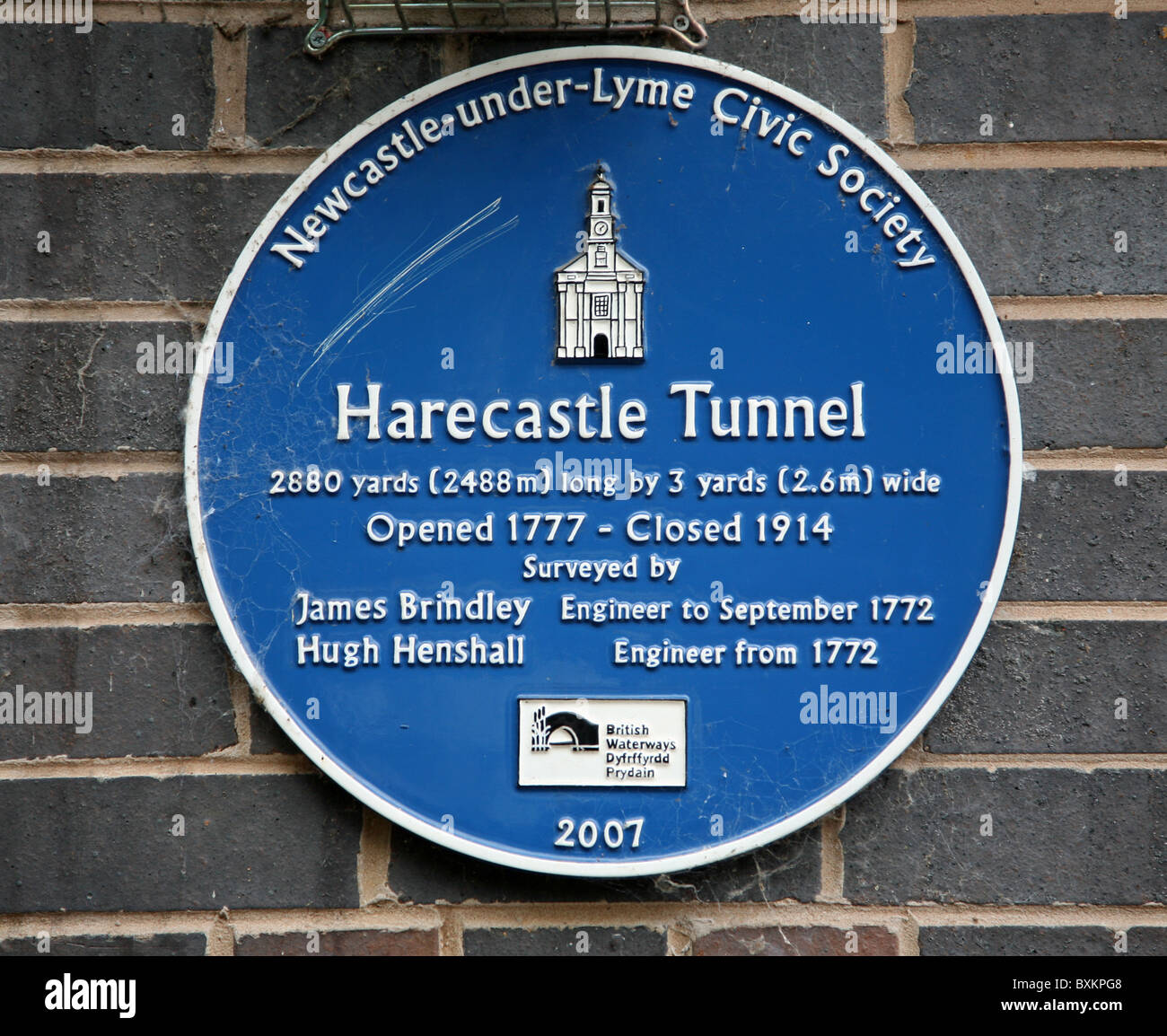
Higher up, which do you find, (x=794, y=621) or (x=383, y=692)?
(x=794, y=621)

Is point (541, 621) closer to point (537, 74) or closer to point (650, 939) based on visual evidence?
point (650, 939)

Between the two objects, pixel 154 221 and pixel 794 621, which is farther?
pixel 154 221

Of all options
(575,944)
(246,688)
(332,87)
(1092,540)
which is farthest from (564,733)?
(332,87)

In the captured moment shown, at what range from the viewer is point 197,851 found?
6.68 ft

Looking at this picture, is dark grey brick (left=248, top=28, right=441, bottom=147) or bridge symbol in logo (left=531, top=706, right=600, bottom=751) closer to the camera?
bridge symbol in logo (left=531, top=706, right=600, bottom=751)

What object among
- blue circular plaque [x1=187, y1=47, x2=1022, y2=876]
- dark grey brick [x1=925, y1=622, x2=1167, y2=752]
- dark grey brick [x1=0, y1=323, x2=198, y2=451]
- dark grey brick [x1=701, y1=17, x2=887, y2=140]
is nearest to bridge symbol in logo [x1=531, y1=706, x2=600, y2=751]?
blue circular plaque [x1=187, y1=47, x2=1022, y2=876]

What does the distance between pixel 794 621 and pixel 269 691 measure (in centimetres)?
104

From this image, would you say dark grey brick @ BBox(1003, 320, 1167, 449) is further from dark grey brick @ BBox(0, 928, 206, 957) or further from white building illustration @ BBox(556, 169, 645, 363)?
dark grey brick @ BBox(0, 928, 206, 957)

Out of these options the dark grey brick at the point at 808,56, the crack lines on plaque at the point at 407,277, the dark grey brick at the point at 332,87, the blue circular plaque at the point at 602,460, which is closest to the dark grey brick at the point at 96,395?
the blue circular plaque at the point at 602,460

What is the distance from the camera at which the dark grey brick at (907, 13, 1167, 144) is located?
2102mm

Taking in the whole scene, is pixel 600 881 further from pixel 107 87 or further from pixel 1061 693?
pixel 107 87

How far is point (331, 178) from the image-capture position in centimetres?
205

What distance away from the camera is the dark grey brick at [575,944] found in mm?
2004
